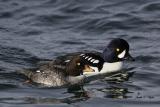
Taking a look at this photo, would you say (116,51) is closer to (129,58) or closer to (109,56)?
(109,56)

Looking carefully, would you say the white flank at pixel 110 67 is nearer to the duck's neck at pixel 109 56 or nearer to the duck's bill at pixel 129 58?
the duck's neck at pixel 109 56

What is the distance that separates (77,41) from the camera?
19719 millimetres

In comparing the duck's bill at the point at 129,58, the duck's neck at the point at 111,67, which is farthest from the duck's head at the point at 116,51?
the duck's neck at the point at 111,67

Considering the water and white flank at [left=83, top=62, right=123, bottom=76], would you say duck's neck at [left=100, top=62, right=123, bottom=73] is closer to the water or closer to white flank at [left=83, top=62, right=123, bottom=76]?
white flank at [left=83, top=62, right=123, bottom=76]

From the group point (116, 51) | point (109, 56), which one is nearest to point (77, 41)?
point (109, 56)

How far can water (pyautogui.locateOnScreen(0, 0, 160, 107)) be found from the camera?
14.9 metres

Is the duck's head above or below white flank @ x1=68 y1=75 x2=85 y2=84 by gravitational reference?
above

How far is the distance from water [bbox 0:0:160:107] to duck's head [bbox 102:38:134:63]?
50 cm

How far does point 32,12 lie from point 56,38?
3.12m

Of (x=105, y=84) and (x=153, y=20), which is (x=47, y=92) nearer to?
(x=105, y=84)

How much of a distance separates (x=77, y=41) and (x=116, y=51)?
2489 mm

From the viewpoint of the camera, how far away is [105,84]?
53.6ft

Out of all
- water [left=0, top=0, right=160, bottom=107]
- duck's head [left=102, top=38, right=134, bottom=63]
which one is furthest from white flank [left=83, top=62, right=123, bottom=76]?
water [left=0, top=0, right=160, bottom=107]

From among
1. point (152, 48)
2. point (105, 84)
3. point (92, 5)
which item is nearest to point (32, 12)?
point (92, 5)
